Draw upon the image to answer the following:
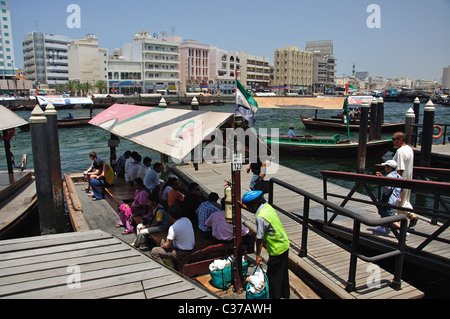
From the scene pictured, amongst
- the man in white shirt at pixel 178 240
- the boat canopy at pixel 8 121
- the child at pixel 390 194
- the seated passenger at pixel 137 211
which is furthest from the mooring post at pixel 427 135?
the boat canopy at pixel 8 121

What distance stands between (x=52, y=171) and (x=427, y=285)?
8.68 metres

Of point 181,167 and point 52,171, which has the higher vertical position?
point 52,171

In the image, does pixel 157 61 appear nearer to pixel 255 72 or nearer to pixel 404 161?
pixel 255 72

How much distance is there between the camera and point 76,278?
4273mm

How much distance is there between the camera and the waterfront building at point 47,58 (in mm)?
98625

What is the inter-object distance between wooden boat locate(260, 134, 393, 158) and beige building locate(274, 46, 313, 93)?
344ft

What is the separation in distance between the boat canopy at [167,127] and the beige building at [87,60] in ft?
297

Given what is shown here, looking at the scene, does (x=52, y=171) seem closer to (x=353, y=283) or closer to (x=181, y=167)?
(x=181, y=167)

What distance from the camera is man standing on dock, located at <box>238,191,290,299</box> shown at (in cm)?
450

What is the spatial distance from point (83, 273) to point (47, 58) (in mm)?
110170

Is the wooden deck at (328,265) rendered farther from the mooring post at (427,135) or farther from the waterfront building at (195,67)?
the waterfront building at (195,67)

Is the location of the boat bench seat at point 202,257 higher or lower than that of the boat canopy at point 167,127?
lower

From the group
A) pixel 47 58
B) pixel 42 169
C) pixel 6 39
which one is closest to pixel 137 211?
pixel 42 169
